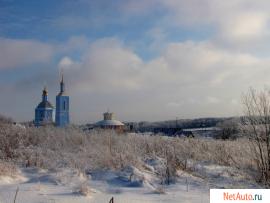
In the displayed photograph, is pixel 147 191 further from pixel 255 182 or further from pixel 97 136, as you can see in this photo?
pixel 97 136

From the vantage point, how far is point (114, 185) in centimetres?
916

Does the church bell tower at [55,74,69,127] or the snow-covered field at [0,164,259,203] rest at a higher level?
the church bell tower at [55,74,69,127]

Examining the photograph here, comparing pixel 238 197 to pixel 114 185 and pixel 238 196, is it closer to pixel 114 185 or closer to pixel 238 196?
pixel 238 196

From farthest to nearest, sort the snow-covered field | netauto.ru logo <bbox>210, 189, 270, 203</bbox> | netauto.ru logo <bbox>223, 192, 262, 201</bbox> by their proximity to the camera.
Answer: the snow-covered field, netauto.ru logo <bbox>223, 192, 262, 201</bbox>, netauto.ru logo <bbox>210, 189, 270, 203</bbox>

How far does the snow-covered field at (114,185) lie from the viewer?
25.6 feet

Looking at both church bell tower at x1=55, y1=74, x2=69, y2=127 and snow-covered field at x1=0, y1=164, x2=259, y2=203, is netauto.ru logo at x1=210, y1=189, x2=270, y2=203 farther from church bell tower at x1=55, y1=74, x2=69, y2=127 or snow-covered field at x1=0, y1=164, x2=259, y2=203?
church bell tower at x1=55, y1=74, x2=69, y2=127

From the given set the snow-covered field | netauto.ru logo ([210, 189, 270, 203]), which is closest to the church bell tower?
the snow-covered field

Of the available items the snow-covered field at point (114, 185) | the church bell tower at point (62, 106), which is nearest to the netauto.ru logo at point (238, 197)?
the snow-covered field at point (114, 185)

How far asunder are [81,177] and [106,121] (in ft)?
178

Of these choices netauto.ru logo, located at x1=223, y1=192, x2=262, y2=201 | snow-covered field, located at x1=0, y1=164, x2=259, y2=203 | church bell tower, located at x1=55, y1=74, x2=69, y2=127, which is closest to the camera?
netauto.ru logo, located at x1=223, y1=192, x2=262, y2=201

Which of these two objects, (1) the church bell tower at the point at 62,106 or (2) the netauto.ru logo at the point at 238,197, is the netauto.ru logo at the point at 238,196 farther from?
(1) the church bell tower at the point at 62,106

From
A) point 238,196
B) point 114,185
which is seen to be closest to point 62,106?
point 114,185

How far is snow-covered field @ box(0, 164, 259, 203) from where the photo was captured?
779 centimetres

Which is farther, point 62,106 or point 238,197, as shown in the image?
point 62,106
